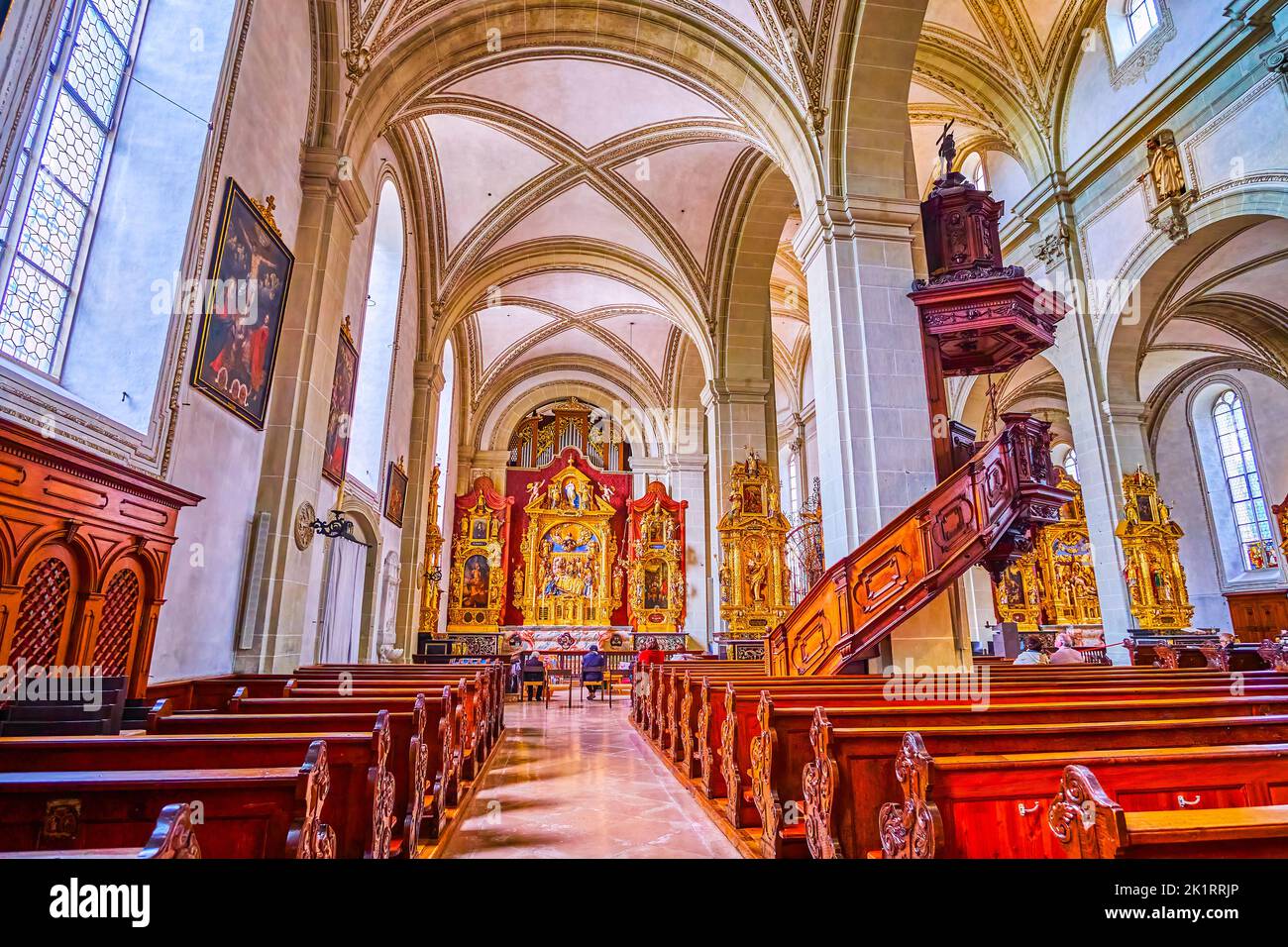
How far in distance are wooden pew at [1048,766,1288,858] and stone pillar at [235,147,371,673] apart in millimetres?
6138

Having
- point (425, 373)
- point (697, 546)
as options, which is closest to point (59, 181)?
point (425, 373)

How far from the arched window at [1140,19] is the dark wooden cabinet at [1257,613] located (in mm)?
11909

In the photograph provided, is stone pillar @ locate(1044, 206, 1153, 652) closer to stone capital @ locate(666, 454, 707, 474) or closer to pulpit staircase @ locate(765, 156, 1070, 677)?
pulpit staircase @ locate(765, 156, 1070, 677)

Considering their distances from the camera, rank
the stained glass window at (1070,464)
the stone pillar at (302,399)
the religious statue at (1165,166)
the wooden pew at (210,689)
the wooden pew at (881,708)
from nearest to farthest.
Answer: the wooden pew at (881,708), the wooden pew at (210,689), the stone pillar at (302,399), the religious statue at (1165,166), the stained glass window at (1070,464)

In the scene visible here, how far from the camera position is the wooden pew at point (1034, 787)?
1.92 meters

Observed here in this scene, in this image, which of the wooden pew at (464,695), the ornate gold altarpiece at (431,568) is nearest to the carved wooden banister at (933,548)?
the wooden pew at (464,695)

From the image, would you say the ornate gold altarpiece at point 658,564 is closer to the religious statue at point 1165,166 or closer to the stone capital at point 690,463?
the stone capital at point 690,463

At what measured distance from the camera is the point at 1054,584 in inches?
674

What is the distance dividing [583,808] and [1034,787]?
117 inches

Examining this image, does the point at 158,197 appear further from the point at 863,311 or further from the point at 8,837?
the point at 863,311

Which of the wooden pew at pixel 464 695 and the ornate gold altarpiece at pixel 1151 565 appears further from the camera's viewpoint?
the ornate gold altarpiece at pixel 1151 565

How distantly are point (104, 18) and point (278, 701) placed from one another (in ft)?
14.9

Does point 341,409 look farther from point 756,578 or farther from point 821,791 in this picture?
point 756,578
